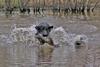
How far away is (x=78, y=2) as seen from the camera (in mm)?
19344

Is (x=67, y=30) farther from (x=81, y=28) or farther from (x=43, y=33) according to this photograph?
(x=43, y=33)

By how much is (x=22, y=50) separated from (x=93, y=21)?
Result: 6883 millimetres

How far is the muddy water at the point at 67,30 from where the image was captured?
27.6ft

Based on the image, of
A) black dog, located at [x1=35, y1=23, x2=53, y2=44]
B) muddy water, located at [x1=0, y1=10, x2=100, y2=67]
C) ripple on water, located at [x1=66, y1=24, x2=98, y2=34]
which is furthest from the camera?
ripple on water, located at [x1=66, y1=24, x2=98, y2=34]

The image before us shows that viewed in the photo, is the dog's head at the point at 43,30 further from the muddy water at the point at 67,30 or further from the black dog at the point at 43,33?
the muddy water at the point at 67,30

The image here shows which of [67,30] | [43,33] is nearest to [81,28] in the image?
[67,30]

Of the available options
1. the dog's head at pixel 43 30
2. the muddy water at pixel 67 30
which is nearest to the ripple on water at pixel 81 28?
the muddy water at pixel 67 30

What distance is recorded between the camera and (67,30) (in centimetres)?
1384

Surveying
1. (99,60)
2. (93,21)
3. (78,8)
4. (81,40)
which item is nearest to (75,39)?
(81,40)

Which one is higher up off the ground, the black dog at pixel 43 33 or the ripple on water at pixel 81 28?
the black dog at pixel 43 33

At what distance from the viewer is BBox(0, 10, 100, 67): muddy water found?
8.40m

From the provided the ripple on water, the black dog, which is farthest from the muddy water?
the black dog

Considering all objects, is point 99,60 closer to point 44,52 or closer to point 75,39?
point 44,52

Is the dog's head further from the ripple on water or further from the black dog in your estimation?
the ripple on water
